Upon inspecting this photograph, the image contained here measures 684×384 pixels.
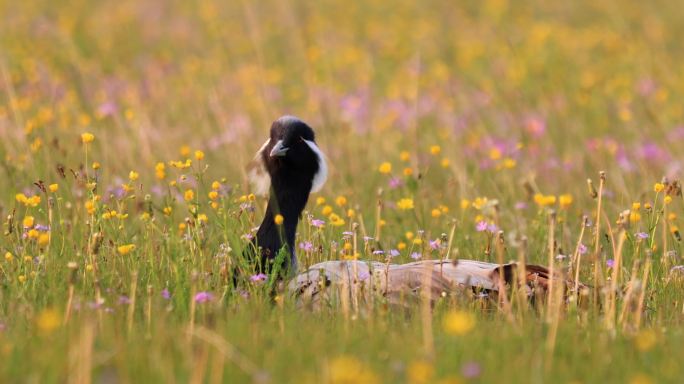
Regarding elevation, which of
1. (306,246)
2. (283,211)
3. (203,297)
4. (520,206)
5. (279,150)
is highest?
(279,150)

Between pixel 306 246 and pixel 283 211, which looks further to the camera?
pixel 283 211

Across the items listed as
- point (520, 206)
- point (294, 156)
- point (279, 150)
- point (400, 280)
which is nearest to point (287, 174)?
point (294, 156)

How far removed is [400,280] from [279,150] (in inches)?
41.0

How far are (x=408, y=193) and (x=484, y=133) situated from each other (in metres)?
2.72

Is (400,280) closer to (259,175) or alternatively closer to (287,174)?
(287,174)

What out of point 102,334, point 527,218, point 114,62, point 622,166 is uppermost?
point 114,62

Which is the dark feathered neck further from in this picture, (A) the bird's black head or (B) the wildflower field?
(B) the wildflower field

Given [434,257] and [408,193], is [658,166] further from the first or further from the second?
[434,257]

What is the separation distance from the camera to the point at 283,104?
10430mm

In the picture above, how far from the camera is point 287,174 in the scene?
18.6 ft

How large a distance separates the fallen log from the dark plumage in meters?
0.54

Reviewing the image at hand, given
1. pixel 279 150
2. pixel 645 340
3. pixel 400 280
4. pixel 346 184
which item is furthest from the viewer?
pixel 346 184

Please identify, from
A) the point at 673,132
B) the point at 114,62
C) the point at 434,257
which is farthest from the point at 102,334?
the point at 114,62

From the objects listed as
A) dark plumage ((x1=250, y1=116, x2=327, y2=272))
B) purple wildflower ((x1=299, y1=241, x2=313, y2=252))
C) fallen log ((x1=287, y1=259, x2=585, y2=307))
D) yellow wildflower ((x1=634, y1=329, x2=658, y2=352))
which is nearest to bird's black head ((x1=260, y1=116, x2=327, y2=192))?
dark plumage ((x1=250, y1=116, x2=327, y2=272))
